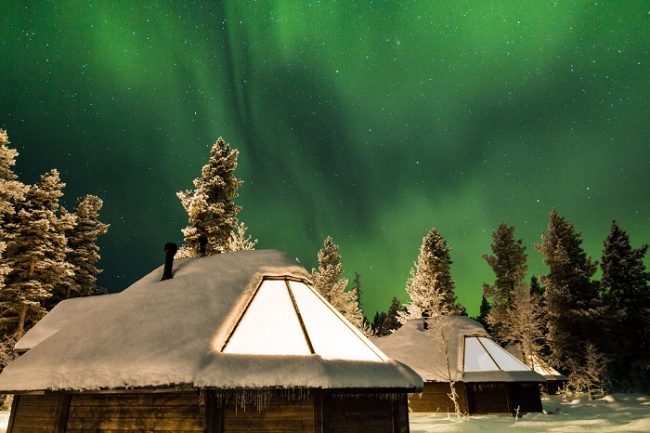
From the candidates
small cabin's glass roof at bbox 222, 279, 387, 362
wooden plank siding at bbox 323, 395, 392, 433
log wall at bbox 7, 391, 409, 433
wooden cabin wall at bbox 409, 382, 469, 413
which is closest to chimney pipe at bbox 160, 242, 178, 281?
small cabin's glass roof at bbox 222, 279, 387, 362

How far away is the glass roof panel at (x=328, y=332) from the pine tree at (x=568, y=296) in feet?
102

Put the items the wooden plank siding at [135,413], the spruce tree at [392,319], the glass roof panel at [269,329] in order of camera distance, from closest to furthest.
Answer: the wooden plank siding at [135,413]
the glass roof panel at [269,329]
the spruce tree at [392,319]

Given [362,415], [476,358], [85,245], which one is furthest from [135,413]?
[85,245]

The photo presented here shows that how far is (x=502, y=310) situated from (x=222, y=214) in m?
30.9

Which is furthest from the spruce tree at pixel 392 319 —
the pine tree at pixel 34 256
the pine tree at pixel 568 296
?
the pine tree at pixel 34 256

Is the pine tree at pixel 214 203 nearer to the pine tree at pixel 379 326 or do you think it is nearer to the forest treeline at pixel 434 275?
the forest treeline at pixel 434 275

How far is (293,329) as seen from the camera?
918 centimetres

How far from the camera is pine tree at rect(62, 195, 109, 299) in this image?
36.8 m

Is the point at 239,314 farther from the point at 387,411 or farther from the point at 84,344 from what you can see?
the point at 387,411

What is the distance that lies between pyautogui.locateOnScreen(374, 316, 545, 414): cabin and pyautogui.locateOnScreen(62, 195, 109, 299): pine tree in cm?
2863

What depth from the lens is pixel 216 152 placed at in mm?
28797

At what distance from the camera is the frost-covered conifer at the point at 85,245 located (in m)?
36.8

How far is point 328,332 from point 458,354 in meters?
15.4

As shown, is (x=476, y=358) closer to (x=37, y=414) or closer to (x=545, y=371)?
(x=545, y=371)
